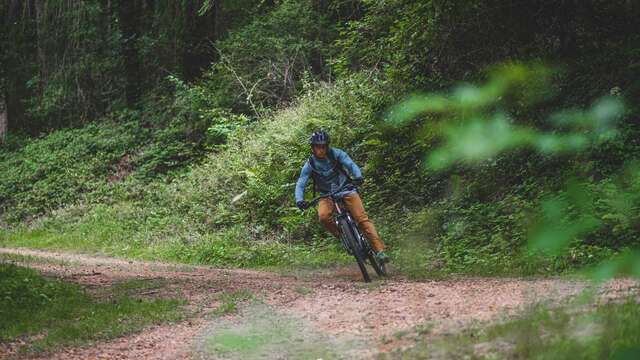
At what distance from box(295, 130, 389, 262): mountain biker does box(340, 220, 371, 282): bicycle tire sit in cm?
24

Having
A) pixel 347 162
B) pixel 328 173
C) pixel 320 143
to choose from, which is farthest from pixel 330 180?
pixel 320 143

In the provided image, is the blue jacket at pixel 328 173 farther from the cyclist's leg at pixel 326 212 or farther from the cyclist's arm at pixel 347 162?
the cyclist's leg at pixel 326 212

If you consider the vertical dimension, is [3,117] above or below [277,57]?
above

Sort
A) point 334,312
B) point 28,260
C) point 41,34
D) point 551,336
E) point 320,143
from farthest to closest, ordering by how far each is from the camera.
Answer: point 41,34, point 28,260, point 320,143, point 334,312, point 551,336

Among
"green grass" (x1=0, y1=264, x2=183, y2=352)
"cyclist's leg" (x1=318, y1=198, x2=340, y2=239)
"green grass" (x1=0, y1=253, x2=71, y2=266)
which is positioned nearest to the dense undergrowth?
"cyclist's leg" (x1=318, y1=198, x2=340, y2=239)

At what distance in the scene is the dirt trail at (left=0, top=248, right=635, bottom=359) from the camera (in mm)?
6477

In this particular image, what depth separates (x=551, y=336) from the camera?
466 centimetres

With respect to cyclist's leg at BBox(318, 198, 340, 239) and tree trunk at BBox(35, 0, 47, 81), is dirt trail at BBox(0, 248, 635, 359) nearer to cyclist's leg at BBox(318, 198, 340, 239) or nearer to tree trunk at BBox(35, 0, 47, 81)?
cyclist's leg at BBox(318, 198, 340, 239)

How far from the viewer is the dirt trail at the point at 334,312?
6477mm

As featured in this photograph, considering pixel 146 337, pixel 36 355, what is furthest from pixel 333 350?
pixel 36 355

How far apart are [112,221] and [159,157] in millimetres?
4735

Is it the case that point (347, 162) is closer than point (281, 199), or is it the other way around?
point (347, 162)

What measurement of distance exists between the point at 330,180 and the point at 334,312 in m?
2.98

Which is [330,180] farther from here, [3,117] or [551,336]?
[3,117]
